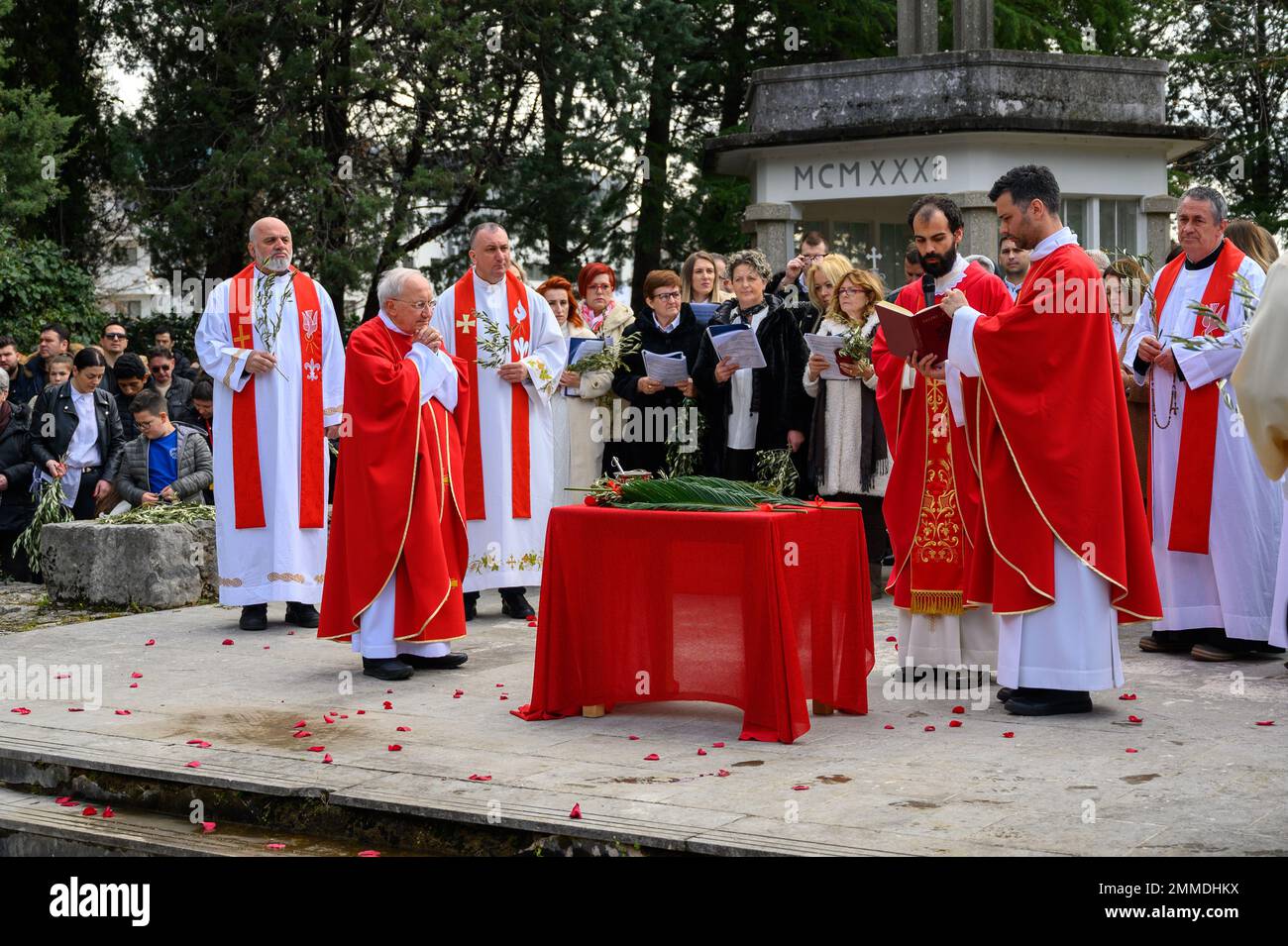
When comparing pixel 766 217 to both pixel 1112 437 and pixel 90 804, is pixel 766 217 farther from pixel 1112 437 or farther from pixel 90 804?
pixel 90 804

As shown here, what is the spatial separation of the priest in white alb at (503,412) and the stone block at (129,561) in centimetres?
197

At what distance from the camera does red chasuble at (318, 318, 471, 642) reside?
7785 millimetres

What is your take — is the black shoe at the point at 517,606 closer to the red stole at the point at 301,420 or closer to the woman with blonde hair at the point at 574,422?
the woman with blonde hair at the point at 574,422

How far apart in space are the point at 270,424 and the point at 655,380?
2.39 meters

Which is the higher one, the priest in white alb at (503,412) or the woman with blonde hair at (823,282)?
the woman with blonde hair at (823,282)

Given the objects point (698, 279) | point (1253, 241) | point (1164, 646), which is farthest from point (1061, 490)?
point (698, 279)

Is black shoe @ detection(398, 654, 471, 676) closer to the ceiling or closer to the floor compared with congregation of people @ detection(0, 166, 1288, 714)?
closer to the floor

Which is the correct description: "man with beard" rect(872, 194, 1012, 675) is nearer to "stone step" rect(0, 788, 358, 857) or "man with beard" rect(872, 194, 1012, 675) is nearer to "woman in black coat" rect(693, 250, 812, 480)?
"woman in black coat" rect(693, 250, 812, 480)

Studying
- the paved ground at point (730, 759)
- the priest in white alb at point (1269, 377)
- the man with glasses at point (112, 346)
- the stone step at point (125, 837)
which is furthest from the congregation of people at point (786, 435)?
the priest in white alb at point (1269, 377)

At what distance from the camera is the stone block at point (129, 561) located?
10297 millimetres

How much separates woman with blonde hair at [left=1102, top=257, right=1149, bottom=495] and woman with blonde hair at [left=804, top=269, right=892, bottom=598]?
1.36 metres

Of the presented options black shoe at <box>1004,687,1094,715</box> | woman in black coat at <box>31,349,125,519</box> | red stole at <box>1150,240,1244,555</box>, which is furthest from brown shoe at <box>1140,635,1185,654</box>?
woman in black coat at <box>31,349,125,519</box>

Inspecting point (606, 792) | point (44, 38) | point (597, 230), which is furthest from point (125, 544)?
point (44, 38)

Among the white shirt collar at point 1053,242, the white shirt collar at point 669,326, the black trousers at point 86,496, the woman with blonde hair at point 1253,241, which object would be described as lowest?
the black trousers at point 86,496
